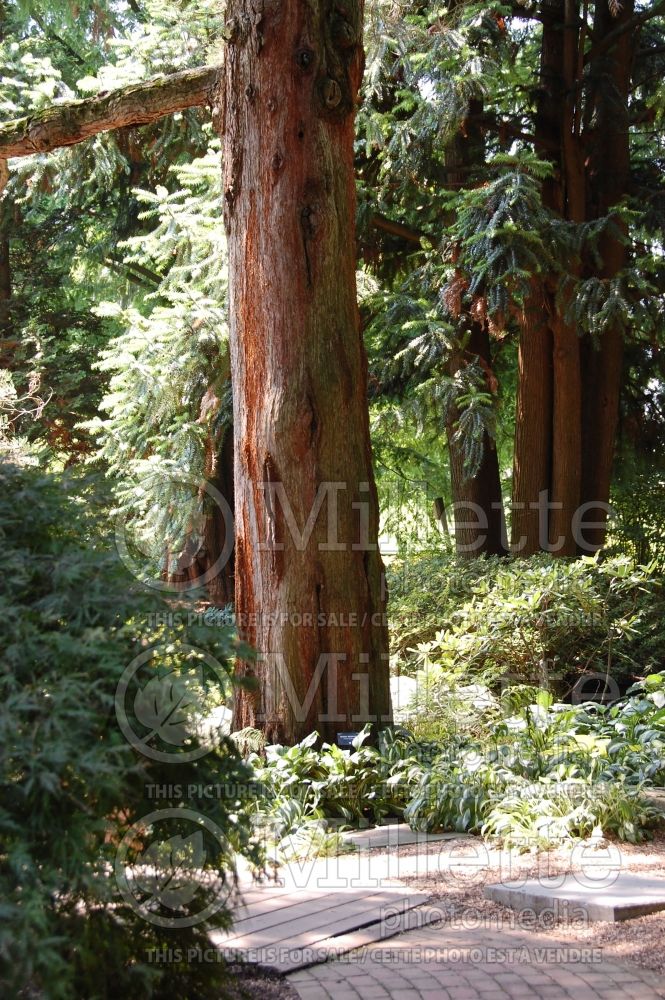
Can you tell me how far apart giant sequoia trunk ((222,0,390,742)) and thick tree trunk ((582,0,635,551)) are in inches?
232

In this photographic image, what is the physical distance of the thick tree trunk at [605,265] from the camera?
457 inches

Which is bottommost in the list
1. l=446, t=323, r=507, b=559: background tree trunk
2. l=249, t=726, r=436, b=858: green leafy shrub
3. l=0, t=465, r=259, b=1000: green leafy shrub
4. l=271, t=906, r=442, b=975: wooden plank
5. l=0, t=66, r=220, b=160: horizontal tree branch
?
l=271, t=906, r=442, b=975: wooden plank

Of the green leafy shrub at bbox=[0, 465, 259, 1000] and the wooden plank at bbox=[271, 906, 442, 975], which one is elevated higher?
the green leafy shrub at bbox=[0, 465, 259, 1000]

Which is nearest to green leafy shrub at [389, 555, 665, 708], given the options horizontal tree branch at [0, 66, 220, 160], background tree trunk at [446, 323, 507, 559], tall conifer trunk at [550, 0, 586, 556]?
tall conifer trunk at [550, 0, 586, 556]

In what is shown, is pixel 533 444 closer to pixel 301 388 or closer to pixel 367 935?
pixel 301 388

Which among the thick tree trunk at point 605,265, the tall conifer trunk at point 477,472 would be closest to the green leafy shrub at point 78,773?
the tall conifer trunk at point 477,472

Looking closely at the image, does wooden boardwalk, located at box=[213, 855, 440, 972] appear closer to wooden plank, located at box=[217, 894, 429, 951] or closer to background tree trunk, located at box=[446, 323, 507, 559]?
wooden plank, located at box=[217, 894, 429, 951]

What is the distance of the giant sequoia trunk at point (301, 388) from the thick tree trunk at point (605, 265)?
5.90 meters

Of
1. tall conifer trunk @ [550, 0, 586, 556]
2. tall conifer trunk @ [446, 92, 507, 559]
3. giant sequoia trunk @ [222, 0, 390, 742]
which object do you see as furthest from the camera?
tall conifer trunk @ [446, 92, 507, 559]

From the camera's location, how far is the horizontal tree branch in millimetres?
7328

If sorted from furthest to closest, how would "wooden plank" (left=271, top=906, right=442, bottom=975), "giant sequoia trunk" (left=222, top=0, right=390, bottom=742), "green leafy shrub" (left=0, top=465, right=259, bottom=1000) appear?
1. "giant sequoia trunk" (left=222, top=0, right=390, bottom=742)
2. "wooden plank" (left=271, top=906, right=442, bottom=975)
3. "green leafy shrub" (left=0, top=465, right=259, bottom=1000)

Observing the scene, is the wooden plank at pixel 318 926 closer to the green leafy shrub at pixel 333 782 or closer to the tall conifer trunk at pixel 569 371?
the green leafy shrub at pixel 333 782

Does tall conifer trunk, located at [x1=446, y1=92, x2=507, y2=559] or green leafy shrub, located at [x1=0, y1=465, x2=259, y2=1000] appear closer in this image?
green leafy shrub, located at [x1=0, y1=465, x2=259, y2=1000]

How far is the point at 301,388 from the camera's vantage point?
623 cm
